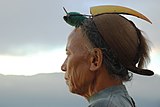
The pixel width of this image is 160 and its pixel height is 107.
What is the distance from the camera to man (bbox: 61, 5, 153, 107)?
4.10 meters

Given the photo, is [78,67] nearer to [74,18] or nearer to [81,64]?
[81,64]

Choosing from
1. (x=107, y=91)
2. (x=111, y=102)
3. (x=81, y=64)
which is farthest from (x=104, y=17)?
(x=111, y=102)

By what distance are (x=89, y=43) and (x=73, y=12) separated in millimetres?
561

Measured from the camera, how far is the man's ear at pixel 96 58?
13.5ft

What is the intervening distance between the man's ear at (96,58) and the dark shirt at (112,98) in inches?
8.3

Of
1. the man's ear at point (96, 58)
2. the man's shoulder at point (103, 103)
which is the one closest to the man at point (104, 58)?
the man's ear at point (96, 58)

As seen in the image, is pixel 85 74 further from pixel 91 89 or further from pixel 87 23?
pixel 87 23

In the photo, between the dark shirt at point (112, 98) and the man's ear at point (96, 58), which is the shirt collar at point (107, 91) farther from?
the man's ear at point (96, 58)

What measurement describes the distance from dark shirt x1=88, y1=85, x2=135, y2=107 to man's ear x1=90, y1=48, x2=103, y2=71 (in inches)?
8.3

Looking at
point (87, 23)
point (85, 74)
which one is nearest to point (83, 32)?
point (87, 23)

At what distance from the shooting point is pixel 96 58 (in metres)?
4.16

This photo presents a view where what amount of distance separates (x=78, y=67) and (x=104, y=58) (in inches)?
8.4

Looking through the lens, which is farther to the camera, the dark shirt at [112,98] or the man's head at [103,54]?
the man's head at [103,54]

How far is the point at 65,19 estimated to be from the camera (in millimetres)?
4754
